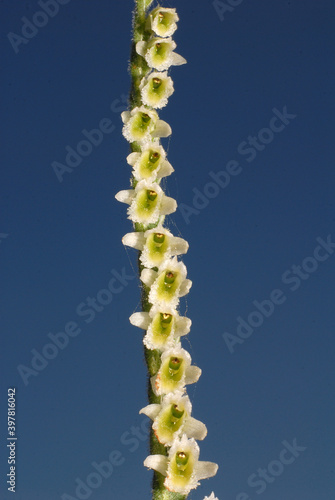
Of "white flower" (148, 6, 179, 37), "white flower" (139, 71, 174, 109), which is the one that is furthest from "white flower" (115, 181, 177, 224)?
"white flower" (148, 6, 179, 37)

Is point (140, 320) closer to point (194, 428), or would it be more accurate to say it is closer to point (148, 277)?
point (148, 277)

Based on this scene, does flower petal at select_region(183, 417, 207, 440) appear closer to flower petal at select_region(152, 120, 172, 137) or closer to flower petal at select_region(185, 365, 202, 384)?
flower petal at select_region(185, 365, 202, 384)

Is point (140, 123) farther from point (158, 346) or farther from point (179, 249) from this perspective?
point (158, 346)

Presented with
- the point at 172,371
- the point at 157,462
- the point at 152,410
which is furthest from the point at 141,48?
the point at 157,462

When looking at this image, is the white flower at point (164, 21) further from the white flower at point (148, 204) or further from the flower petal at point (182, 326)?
the flower petal at point (182, 326)

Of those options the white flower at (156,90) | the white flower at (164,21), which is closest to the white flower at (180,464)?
the white flower at (156,90)

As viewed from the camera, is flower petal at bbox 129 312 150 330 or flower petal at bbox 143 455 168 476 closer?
flower petal at bbox 143 455 168 476

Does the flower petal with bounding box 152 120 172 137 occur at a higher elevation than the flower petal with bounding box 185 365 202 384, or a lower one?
higher

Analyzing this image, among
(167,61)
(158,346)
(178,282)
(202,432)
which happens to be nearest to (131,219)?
(178,282)
